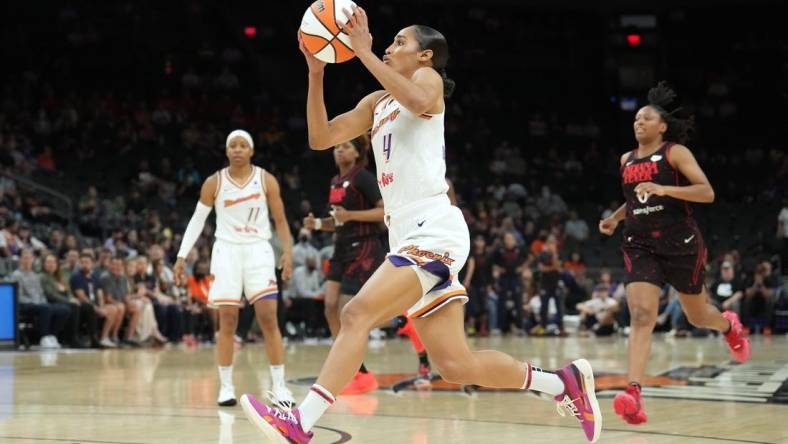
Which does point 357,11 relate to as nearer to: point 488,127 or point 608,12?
point 488,127

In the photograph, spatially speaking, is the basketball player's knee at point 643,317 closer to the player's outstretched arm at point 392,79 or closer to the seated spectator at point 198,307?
the player's outstretched arm at point 392,79

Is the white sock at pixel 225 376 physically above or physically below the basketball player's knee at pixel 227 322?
below

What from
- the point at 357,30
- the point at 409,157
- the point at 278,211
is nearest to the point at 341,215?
the point at 278,211

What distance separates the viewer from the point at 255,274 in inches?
338

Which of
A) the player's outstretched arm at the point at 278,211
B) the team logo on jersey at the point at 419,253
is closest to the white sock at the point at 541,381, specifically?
the team logo on jersey at the point at 419,253

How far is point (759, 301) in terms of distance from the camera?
20.5m

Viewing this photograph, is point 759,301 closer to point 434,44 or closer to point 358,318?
point 434,44

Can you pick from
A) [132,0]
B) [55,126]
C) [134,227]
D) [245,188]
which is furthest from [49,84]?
[245,188]

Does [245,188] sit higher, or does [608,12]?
[608,12]

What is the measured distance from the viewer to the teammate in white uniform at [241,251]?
8.52 m

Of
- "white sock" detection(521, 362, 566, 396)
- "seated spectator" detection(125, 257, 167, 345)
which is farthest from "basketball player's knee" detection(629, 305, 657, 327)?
"seated spectator" detection(125, 257, 167, 345)

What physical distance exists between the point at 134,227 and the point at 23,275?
4.69 m

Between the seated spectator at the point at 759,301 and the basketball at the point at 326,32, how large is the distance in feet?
55.3

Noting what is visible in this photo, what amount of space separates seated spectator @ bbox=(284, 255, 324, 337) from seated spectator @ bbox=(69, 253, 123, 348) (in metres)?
3.24
